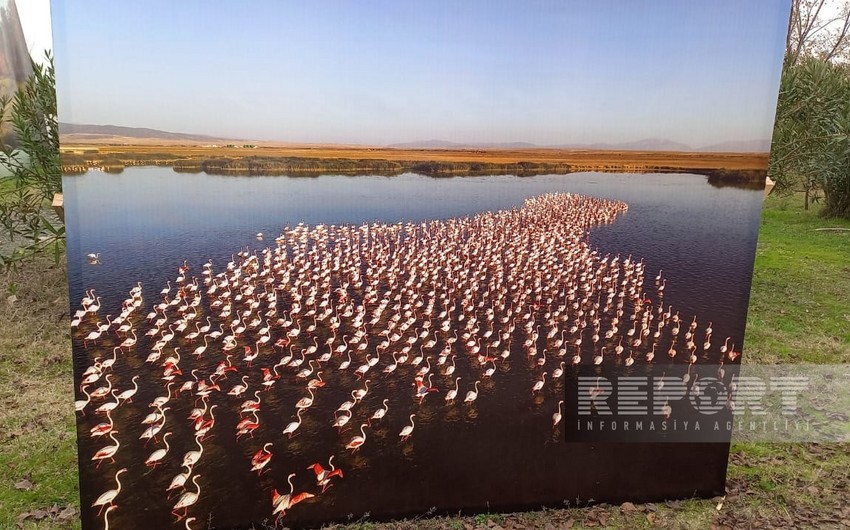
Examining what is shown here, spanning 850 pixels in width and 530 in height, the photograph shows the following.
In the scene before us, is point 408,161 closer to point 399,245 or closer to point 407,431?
point 399,245

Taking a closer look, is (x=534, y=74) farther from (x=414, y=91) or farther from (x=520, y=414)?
(x=520, y=414)

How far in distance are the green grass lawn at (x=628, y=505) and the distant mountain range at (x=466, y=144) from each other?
7.22 feet

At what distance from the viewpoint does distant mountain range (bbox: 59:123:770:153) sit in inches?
94.8

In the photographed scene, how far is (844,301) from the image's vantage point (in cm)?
744

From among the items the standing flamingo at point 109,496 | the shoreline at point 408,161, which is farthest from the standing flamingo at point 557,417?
the standing flamingo at point 109,496

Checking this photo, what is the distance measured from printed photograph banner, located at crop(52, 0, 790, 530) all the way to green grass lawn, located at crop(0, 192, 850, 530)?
18 cm

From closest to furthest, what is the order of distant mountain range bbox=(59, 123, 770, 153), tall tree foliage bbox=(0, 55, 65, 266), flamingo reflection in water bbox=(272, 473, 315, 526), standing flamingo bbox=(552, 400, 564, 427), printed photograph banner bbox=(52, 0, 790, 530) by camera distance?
1. distant mountain range bbox=(59, 123, 770, 153)
2. printed photograph banner bbox=(52, 0, 790, 530)
3. flamingo reflection in water bbox=(272, 473, 315, 526)
4. standing flamingo bbox=(552, 400, 564, 427)
5. tall tree foliage bbox=(0, 55, 65, 266)

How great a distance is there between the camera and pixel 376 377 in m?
2.97

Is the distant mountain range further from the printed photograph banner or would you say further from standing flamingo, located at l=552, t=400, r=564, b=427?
standing flamingo, located at l=552, t=400, r=564, b=427

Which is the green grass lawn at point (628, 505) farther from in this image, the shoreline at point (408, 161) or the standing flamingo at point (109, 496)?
the shoreline at point (408, 161)

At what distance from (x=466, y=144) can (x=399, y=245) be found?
0.67 m

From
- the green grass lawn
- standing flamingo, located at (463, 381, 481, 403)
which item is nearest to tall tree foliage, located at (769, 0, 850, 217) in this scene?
the green grass lawn

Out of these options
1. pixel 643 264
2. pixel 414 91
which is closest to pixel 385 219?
pixel 414 91

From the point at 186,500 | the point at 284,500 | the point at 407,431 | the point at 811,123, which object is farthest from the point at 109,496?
the point at 811,123
